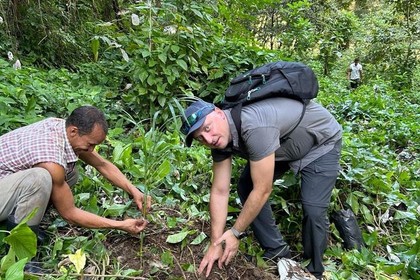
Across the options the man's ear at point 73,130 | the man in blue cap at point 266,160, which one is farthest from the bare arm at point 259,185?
the man's ear at point 73,130

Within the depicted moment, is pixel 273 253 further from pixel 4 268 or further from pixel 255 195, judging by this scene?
pixel 4 268

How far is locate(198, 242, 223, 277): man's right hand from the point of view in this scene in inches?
93.2

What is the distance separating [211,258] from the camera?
7.79 feet

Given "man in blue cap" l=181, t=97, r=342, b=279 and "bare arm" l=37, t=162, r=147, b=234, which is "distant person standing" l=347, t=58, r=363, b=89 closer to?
"man in blue cap" l=181, t=97, r=342, b=279

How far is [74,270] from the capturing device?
218 cm

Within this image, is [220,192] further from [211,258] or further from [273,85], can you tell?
[273,85]

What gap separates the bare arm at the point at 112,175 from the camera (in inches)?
104

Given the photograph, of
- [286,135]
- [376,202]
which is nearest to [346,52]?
[376,202]

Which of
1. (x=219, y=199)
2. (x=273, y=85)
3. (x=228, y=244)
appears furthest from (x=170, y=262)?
(x=273, y=85)

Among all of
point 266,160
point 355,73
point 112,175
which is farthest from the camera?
point 355,73

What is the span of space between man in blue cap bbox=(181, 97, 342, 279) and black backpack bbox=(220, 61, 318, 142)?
0.14ft

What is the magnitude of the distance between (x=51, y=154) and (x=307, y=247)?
5.38ft

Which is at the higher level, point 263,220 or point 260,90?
point 260,90

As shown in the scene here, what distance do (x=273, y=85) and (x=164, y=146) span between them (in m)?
1.07
